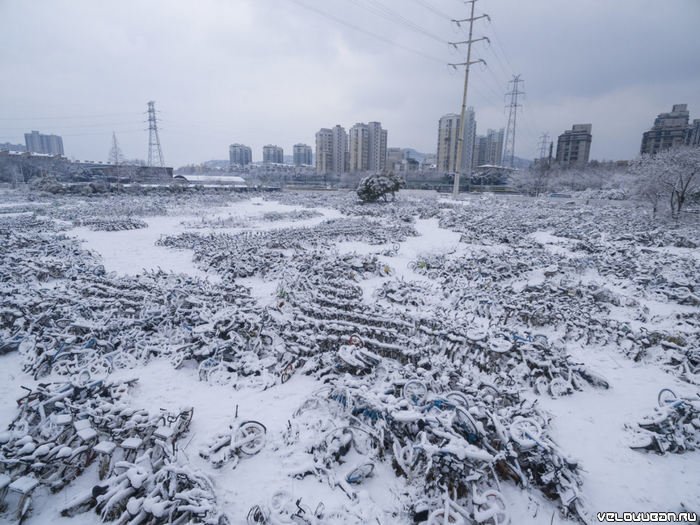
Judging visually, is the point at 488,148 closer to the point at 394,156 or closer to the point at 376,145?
the point at 394,156

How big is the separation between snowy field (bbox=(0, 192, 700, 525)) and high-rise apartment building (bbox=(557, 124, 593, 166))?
4093 inches

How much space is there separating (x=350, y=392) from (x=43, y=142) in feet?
654

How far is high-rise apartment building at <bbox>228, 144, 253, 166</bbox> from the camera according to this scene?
154m

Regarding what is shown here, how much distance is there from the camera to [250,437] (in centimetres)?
451

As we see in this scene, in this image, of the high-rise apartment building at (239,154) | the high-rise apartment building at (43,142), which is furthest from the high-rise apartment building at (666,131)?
→ the high-rise apartment building at (43,142)

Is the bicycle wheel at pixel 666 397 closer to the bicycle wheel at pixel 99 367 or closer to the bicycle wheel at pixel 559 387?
the bicycle wheel at pixel 559 387

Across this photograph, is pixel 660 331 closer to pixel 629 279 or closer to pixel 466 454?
pixel 629 279

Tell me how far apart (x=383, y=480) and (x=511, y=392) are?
8.92 feet

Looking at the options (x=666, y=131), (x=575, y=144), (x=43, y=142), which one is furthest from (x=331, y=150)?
(x=43, y=142)

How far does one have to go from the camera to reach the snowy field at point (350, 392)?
152 inches

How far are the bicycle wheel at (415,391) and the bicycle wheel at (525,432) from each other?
127 centimetres

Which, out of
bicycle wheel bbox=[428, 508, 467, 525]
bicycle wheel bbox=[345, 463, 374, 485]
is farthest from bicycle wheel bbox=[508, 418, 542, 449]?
bicycle wheel bbox=[345, 463, 374, 485]

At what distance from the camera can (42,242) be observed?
16984 mm

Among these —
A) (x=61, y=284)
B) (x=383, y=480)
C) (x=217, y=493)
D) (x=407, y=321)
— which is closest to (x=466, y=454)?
(x=383, y=480)
